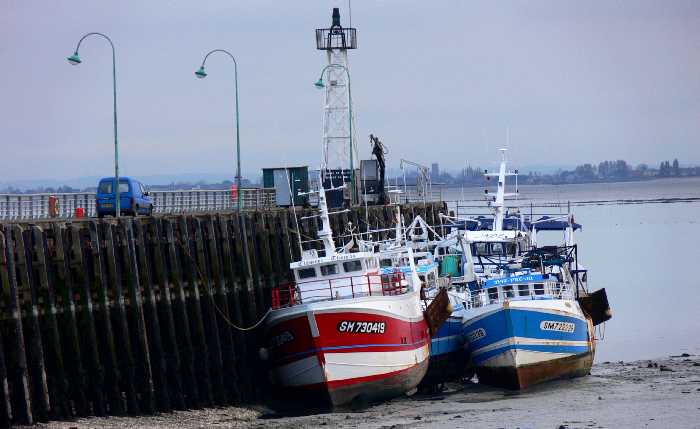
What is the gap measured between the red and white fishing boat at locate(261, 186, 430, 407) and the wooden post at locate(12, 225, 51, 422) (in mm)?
8725

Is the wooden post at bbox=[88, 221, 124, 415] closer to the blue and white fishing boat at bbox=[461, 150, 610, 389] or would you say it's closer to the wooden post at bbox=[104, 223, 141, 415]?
the wooden post at bbox=[104, 223, 141, 415]

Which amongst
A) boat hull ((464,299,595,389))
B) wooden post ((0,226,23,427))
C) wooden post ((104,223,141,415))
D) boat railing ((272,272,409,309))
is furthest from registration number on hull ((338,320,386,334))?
wooden post ((0,226,23,427))

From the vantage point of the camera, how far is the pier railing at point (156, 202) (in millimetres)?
40500

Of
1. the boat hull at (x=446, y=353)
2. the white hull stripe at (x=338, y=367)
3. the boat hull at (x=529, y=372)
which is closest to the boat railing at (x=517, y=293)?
the boat hull at (x=446, y=353)

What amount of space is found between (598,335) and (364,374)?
3063 centimetres

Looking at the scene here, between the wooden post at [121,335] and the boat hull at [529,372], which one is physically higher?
the wooden post at [121,335]

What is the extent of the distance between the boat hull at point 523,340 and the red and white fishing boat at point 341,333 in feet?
11.6

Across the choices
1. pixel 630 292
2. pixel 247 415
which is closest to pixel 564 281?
pixel 247 415

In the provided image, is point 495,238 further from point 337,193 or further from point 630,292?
point 630,292

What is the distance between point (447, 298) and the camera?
44594 millimetres

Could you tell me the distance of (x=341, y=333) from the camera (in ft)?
124

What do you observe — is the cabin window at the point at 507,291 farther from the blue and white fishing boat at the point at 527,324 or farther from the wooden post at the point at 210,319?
the wooden post at the point at 210,319

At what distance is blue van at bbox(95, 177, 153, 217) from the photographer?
43281 mm

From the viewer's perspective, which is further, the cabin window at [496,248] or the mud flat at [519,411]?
the cabin window at [496,248]
